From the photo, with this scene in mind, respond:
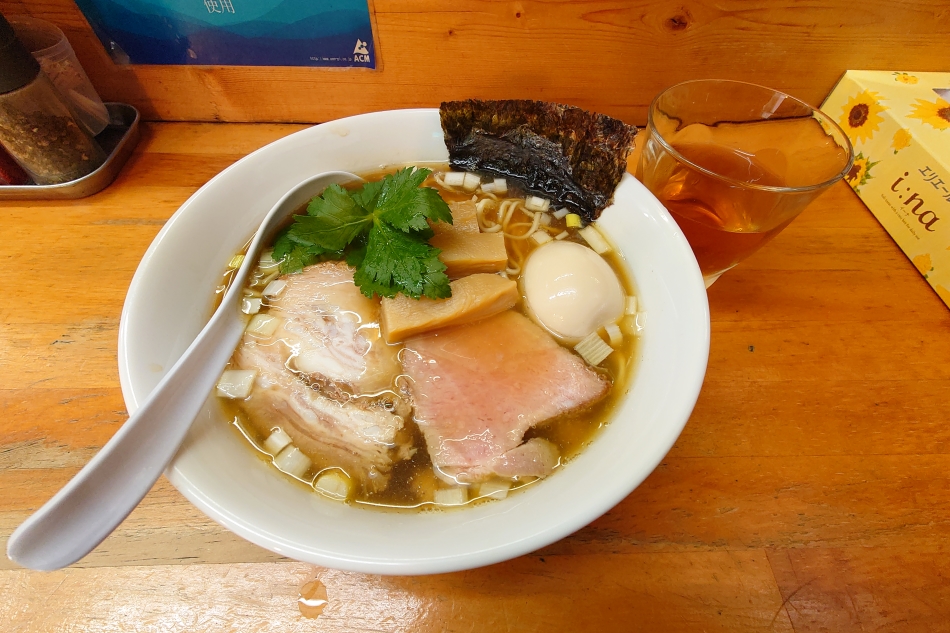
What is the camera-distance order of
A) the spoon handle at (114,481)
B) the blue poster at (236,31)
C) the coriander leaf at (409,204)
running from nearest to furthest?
1. the spoon handle at (114,481)
2. the coriander leaf at (409,204)
3. the blue poster at (236,31)

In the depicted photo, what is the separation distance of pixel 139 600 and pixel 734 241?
63.4 inches

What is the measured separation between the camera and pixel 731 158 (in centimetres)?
139

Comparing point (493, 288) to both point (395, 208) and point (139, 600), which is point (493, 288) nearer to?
point (395, 208)

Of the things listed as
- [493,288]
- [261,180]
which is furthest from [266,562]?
[261,180]

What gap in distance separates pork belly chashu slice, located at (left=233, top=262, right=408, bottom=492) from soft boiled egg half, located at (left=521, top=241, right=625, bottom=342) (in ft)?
1.43

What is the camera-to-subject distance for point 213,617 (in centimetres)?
95

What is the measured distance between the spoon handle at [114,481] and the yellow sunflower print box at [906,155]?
208 cm

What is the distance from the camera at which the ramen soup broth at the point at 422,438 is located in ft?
3.28

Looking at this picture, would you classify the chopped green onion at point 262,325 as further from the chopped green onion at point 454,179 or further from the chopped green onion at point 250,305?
the chopped green onion at point 454,179

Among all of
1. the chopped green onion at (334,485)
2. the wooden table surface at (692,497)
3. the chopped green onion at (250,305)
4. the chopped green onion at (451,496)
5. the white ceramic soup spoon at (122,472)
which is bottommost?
the wooden table surface at (692,497)

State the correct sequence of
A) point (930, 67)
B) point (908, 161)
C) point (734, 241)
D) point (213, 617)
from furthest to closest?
point (930, 67), point (908, 161), point (734, 241), point (213, 617)

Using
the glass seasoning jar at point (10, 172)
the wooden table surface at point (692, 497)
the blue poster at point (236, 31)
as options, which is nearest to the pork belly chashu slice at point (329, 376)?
the wooden table surface at point (692, 497)

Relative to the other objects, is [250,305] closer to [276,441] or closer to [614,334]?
[276,441]

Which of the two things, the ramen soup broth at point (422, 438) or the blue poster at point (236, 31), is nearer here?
the ramen soup broth at point (422, 438)
